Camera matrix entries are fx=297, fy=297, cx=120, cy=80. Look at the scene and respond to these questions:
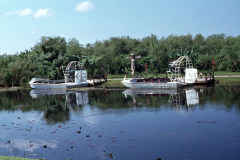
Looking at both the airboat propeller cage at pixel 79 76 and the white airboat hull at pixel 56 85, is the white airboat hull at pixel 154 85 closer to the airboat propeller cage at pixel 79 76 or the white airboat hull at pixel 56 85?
the white airboat hull at pixel 56 85

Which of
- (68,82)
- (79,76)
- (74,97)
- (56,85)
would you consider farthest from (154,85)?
(56,85)

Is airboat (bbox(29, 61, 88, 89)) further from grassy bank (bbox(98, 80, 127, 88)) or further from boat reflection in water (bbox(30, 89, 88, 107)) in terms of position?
grassy bank (bbox(98, 80, 127, 88))

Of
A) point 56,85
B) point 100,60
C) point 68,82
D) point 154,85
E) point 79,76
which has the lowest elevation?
point 154,85

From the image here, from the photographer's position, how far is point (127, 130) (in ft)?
56.8

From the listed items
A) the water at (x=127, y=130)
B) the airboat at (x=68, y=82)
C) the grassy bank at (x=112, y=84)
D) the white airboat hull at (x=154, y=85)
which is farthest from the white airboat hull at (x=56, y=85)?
the water at (x=127, y=130)

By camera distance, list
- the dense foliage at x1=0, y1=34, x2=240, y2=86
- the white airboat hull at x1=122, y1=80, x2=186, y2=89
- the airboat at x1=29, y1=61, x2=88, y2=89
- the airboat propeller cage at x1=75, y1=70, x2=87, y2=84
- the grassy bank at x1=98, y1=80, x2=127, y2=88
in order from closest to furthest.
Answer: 1. the white airboat hull at x1=122, y1=80, x2=186, y2=89
2. the grassy bank at x1=98, y1=80, x2=127, y2=88
3. the airboat at x1=29, y1=61, x2=88, y2=89
4. the airboat propeller cage at x1=75, y1=70, x2=87, y2=84
5. the dense foliage at x1=0, y1=34, x2=240, y2=86

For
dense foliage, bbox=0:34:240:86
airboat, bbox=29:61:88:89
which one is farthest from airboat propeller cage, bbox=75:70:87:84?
dense foliage, bbox=0:34:240:86

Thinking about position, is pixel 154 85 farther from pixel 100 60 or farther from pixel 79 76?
pixel 100 60

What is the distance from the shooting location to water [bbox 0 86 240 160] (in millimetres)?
13336

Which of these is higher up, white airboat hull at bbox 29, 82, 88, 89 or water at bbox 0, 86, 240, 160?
white airboat hull at bbox 29, 82, 88, 89

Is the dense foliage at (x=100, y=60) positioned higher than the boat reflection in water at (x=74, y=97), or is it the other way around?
the dense foliage at (x=100, y=60)

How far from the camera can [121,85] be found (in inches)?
1754

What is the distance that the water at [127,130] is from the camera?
43.8 ft

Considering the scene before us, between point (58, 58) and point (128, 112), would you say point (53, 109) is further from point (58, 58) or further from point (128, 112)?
point (58, 58)
